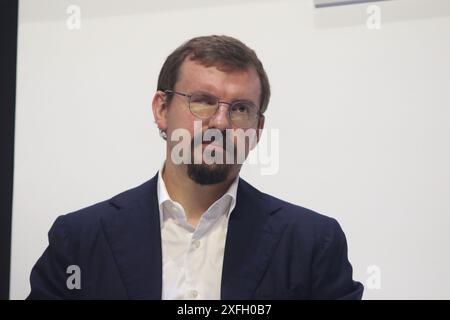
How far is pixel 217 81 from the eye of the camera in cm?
137

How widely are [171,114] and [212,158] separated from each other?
0.18m

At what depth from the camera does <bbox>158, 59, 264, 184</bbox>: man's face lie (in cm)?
137

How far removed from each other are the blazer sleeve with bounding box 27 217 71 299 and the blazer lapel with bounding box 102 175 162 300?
0.15m

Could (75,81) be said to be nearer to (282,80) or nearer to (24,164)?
(24,164)

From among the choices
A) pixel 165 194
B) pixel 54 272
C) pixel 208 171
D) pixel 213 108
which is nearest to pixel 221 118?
pixel 213 108

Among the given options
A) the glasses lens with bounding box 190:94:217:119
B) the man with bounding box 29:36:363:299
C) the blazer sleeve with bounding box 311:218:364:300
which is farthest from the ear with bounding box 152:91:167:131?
the blazer sleeve with bounding box 311:218:364:300

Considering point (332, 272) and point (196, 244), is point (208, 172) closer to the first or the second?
point (196, 244)

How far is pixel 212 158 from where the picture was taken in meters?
1.41

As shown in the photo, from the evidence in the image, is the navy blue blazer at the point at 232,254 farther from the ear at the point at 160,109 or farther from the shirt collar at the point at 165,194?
the ear at the point at 160,109

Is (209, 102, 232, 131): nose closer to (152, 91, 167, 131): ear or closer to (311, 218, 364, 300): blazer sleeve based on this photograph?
(152, 91, 167, 131): ear

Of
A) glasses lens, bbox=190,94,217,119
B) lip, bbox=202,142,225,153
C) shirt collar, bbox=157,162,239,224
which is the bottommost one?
shirt collar, bbox=157,162,239,224

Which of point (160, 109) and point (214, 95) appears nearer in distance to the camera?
point (214, 95)

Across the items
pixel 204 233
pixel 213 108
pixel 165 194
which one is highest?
pixel 213 108

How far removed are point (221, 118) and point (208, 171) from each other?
16cm
